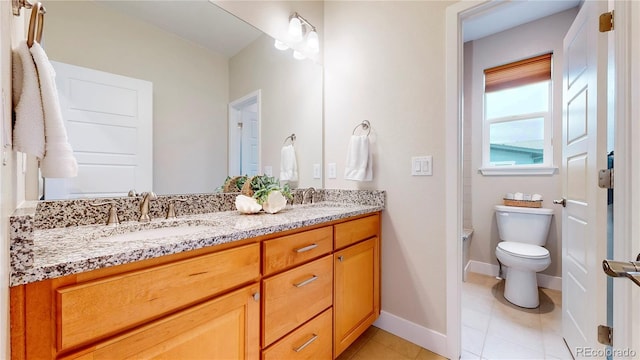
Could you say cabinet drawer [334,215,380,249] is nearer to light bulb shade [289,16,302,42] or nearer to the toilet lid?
the toilet lid

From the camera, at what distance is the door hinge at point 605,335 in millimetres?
1064

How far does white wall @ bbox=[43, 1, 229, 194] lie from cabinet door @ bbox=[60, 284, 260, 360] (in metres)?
0.69

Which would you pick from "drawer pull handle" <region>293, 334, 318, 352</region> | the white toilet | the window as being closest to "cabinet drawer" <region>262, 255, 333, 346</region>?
"drawer pull handle" <region>293, 334, 318, 352</region>

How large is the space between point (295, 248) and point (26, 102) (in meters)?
0.90

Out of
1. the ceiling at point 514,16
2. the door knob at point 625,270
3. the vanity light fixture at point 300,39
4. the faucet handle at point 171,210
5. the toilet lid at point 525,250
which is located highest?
the ceiling at point 514,16

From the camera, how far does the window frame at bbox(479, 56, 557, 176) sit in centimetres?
235

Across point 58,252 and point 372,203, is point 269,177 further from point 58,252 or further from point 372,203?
point 58,252

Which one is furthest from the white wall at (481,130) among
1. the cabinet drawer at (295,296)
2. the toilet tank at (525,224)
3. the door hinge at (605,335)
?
the cabinet drawer at (295,296)

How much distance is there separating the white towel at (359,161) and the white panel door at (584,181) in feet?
3.50

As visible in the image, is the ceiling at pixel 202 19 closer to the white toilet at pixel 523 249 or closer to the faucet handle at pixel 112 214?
the faucet handle at pixel 112 214

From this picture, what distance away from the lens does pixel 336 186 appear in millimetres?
1958

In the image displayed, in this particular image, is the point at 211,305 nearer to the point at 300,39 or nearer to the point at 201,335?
the point at 201,335
